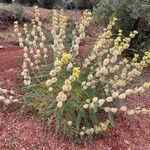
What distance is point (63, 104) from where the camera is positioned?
6.04 metres

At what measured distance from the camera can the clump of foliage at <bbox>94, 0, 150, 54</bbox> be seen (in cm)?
956

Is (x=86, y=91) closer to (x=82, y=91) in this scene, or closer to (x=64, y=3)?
(x=82, y=91)

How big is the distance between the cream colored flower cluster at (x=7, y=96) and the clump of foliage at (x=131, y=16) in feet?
11.8

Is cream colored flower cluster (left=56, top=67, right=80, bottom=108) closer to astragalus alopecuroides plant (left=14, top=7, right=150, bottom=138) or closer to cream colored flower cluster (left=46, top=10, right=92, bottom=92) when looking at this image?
astragalus alopecuroides plant (left=14, top=7, right=150, bottom=138)

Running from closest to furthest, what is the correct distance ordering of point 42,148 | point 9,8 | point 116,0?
point 42,148, point 116,0, point 9,8

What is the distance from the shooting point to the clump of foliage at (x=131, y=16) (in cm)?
956

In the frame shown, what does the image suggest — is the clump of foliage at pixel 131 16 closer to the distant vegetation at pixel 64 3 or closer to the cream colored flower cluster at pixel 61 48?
the cream colored flower cluster at pixel 61 48

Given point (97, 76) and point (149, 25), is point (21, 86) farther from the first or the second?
point (149, 25)

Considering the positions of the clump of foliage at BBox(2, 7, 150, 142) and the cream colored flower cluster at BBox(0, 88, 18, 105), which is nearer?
the clump of foliage at BBox(2, 7, 150, 142)

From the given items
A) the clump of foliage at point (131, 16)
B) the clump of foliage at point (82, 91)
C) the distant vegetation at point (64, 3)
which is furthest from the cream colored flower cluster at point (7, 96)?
the distant vegetation at point (64, 3)

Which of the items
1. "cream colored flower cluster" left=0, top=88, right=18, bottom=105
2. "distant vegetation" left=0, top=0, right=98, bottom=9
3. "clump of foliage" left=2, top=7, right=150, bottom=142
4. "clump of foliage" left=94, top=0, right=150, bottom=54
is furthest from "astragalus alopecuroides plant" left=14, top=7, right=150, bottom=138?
"distant vegetation" left=0, top=0, right=98, bottom=9

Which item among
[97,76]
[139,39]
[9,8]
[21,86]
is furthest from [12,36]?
[97,76]

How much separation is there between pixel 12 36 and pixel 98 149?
4.79 m

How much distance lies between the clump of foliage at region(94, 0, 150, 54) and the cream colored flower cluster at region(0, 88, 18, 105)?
3.61 metres
